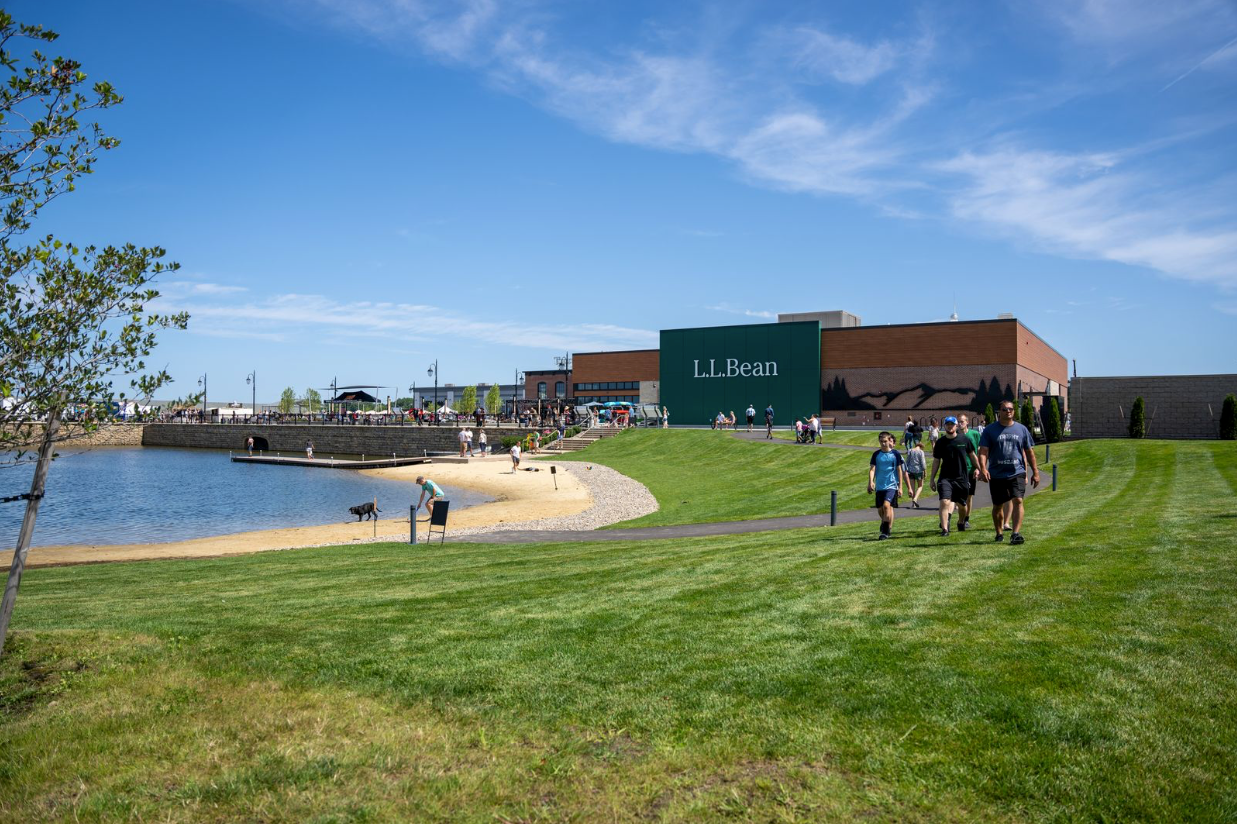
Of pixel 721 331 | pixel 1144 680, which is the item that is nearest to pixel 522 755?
pixel 1144 680

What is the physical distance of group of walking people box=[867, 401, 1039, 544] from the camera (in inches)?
462

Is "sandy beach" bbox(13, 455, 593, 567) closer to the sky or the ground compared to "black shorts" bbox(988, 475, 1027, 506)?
closer to the ground

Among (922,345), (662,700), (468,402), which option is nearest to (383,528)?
(662,700)

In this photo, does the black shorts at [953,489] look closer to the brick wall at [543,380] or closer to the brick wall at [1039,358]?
the brick wall at [1039,358]

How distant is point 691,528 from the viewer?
19.9 meters

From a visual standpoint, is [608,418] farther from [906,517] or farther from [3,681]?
[3,681]

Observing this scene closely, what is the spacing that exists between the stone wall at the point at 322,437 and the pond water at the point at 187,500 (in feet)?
52.5

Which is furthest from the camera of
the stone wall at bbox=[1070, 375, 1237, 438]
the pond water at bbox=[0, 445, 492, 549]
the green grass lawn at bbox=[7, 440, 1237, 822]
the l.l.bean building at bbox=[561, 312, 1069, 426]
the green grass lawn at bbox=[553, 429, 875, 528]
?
the l.l.bean building at bbox=[561, 312, 1069, 426]

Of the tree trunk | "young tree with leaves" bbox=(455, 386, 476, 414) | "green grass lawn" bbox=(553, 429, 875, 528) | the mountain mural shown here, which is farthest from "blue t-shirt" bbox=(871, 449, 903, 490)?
"young tree with leaves" bbox=(455, 386, 476, 414)

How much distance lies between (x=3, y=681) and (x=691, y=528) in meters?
15.2

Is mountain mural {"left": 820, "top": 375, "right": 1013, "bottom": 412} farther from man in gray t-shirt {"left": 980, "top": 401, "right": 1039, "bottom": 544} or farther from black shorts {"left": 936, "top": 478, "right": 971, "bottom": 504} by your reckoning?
man in gray t-shirt {"left": 980, "top": 401, "right": 1039, "bottom": 544}

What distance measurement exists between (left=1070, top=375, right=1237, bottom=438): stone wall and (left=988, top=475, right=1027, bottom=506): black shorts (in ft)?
135

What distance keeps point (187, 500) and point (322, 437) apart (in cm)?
4553

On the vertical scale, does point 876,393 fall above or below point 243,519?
above
